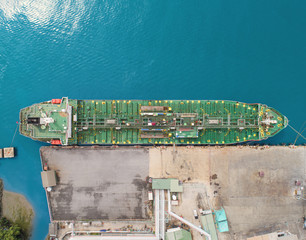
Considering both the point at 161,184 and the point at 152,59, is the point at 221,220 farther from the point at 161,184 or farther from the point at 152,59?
the point at 152,59

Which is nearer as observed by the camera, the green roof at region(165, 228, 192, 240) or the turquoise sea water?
the green roof at region(165, 228, 192, 240)

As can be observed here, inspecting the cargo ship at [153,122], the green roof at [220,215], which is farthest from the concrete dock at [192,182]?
the cargo ship at [153,122]

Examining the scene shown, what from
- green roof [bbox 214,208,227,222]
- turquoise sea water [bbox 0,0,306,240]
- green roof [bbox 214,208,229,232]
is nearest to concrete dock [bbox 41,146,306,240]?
green roof [bbox 214,208,227,222]

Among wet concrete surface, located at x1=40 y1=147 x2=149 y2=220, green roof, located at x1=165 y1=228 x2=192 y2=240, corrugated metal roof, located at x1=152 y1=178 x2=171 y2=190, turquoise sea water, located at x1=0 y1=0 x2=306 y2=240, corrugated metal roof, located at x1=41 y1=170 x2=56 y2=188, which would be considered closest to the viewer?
green roof, located at x1=165 y1=228 x2=192 y2=240

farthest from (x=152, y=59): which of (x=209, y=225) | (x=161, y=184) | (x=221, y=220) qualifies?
(x=209, y=225)

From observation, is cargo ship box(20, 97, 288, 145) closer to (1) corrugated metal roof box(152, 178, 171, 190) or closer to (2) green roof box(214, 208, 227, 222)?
(1) corrugated metal roof box(152, 178, 171, 190)

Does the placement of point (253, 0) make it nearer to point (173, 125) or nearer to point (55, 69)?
point (173, 125)

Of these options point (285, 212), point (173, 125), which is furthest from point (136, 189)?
point (285, 212)
